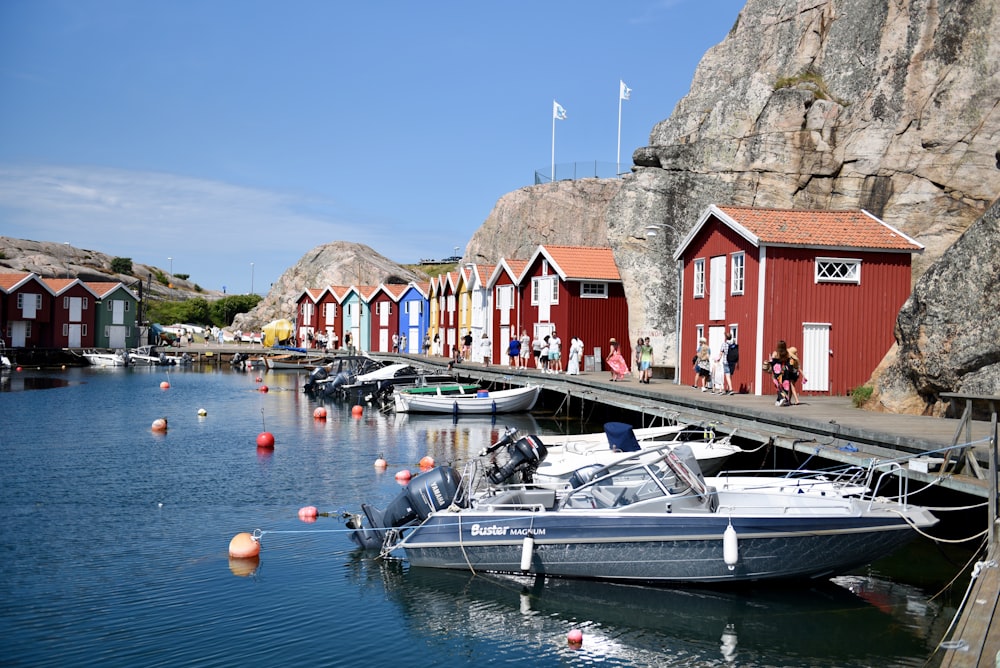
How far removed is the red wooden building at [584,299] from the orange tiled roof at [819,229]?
14461mm

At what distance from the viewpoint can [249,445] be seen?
104ft

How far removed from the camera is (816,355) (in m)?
30.3

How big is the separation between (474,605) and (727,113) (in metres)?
34.1

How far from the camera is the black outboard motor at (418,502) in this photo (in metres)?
15.5

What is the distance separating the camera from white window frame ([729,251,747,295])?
31.3 metres

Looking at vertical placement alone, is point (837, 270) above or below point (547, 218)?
below

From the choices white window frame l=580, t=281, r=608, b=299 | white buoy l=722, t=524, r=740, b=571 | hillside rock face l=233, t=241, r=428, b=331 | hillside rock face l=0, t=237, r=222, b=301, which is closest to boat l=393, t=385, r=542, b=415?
white window frame l=580, t=281, r=608, b=299

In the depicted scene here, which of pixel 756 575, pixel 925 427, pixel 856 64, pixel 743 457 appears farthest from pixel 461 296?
pixel 756 575

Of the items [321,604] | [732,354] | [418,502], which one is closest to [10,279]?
[732,354]

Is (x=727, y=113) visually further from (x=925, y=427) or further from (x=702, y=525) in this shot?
(x=702, y=525)

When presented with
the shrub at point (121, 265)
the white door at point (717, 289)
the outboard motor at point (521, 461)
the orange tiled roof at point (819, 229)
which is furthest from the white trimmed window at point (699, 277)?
the shrub at point (121, 265)

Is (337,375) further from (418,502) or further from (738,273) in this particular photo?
(418,502)

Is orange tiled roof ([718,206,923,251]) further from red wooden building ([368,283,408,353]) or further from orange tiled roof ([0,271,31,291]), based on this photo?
orange tiled roof ([0,271,31,291])

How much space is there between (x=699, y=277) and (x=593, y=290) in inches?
490
